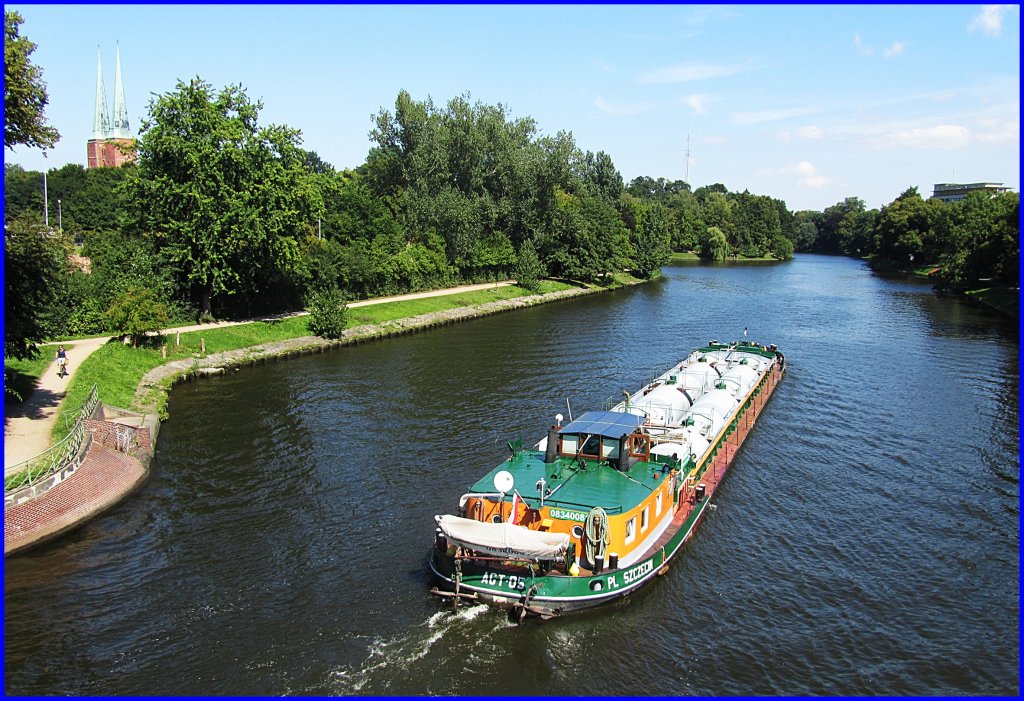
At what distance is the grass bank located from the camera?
131 feet

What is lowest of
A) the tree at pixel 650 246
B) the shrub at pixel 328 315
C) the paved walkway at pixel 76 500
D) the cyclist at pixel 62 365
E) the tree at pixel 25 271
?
the paved walkway at pixel 76 500

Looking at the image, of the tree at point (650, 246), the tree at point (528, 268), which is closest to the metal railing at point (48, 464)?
the tree at point (528, 268)

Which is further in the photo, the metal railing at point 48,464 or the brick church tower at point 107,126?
the brick church tower at point 107,126

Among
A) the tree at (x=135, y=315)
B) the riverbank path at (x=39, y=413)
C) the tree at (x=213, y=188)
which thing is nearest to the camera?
the riverbank path at (x=39, y=413)

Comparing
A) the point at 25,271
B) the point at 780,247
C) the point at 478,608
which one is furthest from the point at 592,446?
the point at 780,247

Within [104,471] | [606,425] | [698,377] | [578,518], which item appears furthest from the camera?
[698,377]

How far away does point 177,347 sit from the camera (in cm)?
5275

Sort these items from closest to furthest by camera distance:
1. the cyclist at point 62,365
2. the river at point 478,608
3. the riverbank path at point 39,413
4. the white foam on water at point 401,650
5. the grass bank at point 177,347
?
the white foam on water at point 401,650
the river at point 478,608
the riverbank path at point 39,413
the grass bank at point 177,347
the cyclist at point 62,365

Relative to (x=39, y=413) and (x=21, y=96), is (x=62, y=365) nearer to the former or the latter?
(x=39, y=413)

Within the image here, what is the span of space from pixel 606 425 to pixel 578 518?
545 centimetres

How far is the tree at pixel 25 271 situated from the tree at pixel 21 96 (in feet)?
11.2

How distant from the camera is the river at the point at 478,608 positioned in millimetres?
19594

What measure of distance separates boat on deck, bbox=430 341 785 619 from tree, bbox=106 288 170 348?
32859mm

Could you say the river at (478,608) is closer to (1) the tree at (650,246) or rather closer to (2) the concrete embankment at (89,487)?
(2) the concrete embankment at (89,487)
